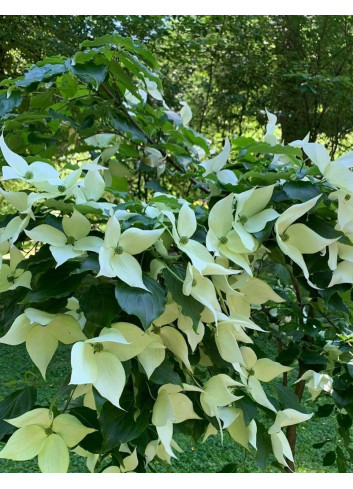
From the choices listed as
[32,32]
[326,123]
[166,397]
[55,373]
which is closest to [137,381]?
[166,397]

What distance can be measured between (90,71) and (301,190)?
0.36 m

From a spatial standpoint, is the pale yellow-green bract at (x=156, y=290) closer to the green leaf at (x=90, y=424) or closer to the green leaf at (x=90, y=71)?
the green leaf at (x=90, y=424)

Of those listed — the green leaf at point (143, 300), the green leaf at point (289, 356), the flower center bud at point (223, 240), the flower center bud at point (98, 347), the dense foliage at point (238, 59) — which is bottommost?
the dense foliage at point (238, 59)

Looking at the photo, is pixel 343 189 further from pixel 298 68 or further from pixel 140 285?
pixel 298 68

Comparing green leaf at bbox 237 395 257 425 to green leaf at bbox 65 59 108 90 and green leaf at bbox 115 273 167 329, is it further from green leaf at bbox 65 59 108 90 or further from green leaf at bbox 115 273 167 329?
green leaf at bbox 65 59 108 90

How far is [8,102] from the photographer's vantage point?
2.70 feet

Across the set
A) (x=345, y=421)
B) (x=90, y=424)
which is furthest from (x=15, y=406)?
(x=345, y=421)

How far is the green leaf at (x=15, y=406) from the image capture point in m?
0.57

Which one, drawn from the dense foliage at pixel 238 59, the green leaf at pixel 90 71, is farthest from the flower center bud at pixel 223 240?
the dense foliage at pixel 238 59

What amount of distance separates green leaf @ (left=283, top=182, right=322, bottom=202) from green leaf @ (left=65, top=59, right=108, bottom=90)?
318 mm

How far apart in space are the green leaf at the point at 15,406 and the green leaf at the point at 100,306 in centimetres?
14

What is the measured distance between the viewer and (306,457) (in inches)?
94.0

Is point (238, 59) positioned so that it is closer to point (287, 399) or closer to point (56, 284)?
point (287, 399)

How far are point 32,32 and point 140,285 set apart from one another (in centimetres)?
380
